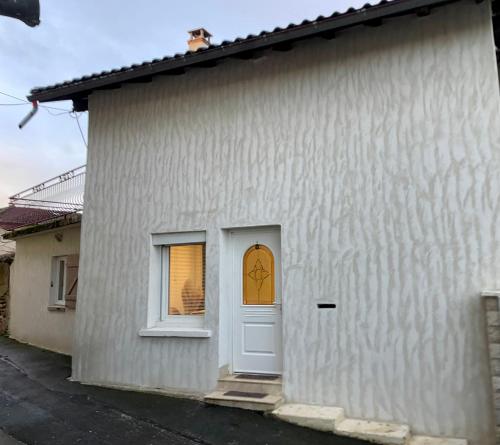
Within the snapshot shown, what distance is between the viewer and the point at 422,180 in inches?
211

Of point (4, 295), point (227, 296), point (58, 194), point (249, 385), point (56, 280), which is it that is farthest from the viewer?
point (4, 295)

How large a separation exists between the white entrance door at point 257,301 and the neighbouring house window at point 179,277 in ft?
2.08

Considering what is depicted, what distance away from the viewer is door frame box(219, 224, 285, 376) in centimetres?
633

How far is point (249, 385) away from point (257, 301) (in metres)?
1.19

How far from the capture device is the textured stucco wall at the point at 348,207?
5.07m

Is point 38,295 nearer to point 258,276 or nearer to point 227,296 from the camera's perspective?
point 227,296

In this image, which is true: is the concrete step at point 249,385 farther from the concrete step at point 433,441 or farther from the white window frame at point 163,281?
the concrete step at point 433,441

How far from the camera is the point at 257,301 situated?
6.41m

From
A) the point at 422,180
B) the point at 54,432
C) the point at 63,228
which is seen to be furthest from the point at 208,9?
the point at 54,432

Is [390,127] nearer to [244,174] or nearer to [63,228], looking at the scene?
[244,174]

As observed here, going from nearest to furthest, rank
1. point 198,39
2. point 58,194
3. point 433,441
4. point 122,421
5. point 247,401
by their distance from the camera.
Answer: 1. point 433,441
2. point 122,421
3. point 247,401
4. point 198,39
5. point 58,194

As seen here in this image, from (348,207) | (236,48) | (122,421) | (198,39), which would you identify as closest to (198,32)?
(198,39)

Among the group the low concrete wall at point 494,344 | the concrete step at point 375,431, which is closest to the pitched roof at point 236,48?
the low concrete wall at point 494,344

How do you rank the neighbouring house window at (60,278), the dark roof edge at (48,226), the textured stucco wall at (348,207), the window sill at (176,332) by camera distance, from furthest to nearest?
the neighbouring house window at (60,278), the dark roof edge at (48,226), the window sill at (176,332), the textured stucco wall at (348,207)
